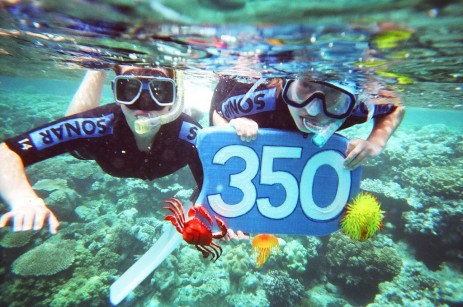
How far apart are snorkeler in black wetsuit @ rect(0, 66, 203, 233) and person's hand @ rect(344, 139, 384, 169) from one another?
209 centimetres

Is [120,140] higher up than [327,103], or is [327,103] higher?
[327,103]

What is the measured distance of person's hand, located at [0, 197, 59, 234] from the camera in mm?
2488

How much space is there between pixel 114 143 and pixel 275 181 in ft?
8.28

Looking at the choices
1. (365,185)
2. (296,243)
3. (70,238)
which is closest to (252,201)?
(296,243)

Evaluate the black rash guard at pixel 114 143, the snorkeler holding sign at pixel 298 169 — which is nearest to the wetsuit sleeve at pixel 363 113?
the snorkeler holding sign at pixel 298 169

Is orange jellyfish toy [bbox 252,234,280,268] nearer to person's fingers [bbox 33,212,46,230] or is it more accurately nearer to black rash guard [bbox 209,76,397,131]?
black rash guard [bbox 209,76,397,131]

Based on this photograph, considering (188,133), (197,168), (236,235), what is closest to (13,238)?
(197,168)

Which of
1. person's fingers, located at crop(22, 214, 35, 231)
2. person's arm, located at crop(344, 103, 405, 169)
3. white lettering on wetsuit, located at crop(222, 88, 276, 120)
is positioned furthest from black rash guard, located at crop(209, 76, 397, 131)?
person's fingers, located at crop(22, 214, 35, 231)

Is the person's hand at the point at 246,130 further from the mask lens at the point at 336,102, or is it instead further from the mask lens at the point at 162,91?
the mask lens at the point at 162,91

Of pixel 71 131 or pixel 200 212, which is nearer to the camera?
pixel 200 212

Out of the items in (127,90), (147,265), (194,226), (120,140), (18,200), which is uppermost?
(127,90)

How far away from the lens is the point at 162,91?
12.3 feet

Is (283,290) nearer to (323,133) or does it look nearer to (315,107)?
(323,133)

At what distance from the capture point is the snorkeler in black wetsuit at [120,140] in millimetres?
2908
